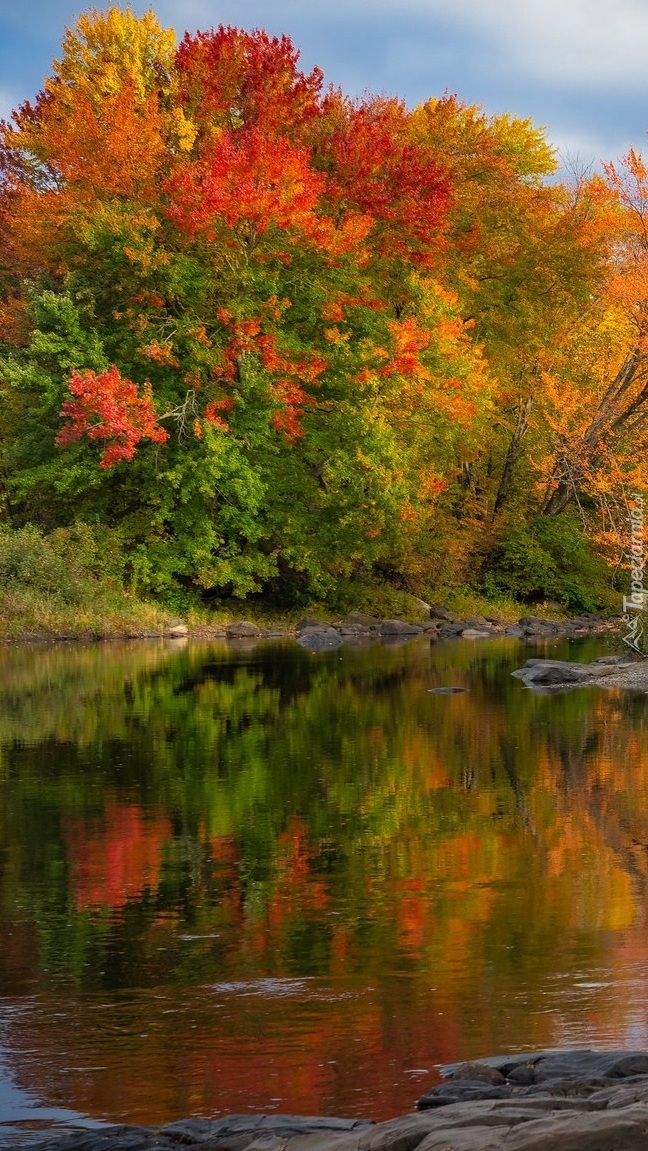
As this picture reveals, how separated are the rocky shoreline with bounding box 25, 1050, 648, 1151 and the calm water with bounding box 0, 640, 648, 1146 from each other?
0.99 feet

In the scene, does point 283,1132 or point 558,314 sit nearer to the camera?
point 283,1132

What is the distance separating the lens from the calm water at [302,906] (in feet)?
17.6

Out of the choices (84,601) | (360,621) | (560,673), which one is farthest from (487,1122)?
(360,621)

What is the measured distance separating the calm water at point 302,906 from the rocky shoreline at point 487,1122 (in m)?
0.30

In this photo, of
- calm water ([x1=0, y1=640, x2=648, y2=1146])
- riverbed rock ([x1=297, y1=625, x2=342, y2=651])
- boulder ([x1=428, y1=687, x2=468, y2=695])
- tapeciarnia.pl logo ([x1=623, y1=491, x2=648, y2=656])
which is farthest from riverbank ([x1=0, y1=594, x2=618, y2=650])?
calm water ([x1=0, y1=640, x2=648, y2=1146])

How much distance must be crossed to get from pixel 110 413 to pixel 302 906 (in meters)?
24.0

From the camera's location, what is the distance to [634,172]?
110 feet

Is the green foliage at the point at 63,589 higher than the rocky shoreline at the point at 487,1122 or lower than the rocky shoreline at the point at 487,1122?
higher

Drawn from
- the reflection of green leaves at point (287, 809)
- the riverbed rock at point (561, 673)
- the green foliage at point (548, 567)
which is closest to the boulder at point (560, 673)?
the riverbed rock at point (561, 673)

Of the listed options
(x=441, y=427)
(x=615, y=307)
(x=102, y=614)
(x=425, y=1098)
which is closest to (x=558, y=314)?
(x=615, y=307)

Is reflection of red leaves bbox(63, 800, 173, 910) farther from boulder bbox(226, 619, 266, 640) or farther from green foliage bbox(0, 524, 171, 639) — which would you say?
boulder bbox(226, 619, 266, 640)

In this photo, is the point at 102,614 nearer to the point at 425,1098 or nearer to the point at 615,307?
the point at 615,307

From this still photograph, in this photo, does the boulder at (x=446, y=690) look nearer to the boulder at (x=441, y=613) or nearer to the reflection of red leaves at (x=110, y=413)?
the reflection of red leaves at (x=110, y=413)

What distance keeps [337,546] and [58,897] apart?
27850 millimetres
